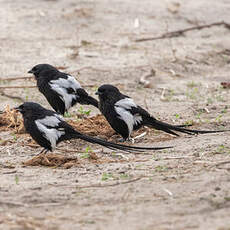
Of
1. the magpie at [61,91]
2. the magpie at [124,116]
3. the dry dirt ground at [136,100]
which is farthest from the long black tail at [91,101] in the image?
the magpie at [124,116]

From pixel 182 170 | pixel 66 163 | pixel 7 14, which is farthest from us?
pixel 7 14

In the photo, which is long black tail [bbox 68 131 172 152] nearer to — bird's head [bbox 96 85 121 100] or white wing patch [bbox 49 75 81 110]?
bird's head [bbox 96 85 121 100]

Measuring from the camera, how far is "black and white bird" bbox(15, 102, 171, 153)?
5703mm

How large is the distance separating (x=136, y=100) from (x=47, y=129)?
263 cm

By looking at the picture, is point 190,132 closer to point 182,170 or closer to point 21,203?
point 182,170

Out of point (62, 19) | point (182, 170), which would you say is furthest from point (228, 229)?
point (62, 19)

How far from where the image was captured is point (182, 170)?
15.7 ft

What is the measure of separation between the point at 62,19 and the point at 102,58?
74.1 inches

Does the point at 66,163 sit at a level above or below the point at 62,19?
below

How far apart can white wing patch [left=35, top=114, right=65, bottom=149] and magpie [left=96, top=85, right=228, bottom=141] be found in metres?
0.77

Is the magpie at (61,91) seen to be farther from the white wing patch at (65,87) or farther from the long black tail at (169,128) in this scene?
the long black tail at (169,128)

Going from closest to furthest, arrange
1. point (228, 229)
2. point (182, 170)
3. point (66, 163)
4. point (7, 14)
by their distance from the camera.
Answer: point (228, 229), point (182, 170), point (66, 163), point (7, 14)

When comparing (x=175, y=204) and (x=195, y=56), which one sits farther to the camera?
(x=195, y=56)

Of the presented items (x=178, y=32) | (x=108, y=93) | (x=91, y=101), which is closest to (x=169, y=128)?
(x=108, y=93)
